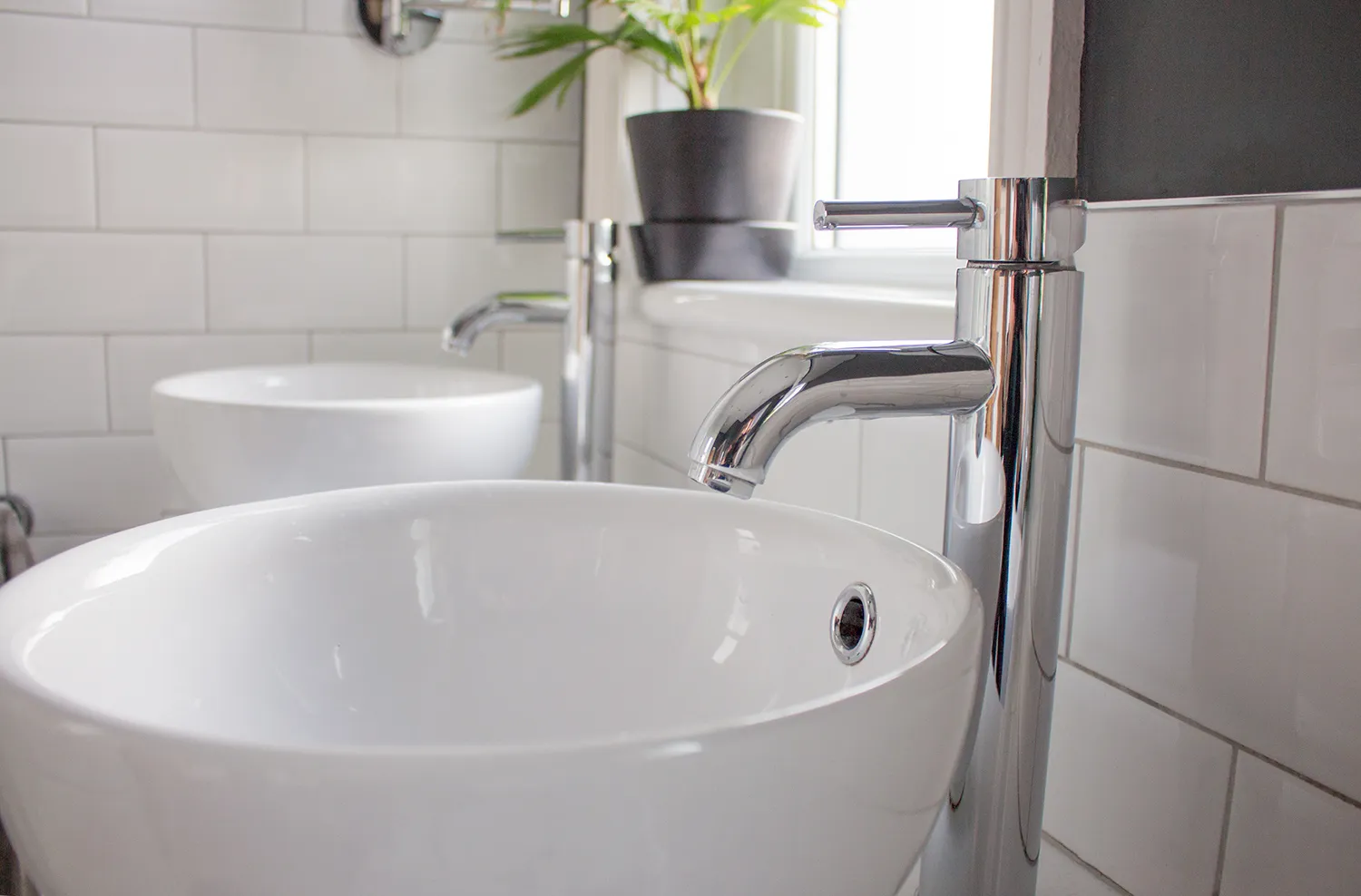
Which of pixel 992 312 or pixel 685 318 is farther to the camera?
pixel 685 318

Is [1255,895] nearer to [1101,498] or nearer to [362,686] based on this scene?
[1101,498]

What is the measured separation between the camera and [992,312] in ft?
1.56

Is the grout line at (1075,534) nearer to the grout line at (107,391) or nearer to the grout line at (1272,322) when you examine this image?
the grout line at (1272,322)

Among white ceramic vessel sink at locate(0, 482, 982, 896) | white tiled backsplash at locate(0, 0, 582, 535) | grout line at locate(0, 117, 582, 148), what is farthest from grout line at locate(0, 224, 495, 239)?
white ceramic vessel sink at locate(0, 482, 982, 896)

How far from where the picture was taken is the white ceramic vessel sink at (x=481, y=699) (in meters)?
0.30

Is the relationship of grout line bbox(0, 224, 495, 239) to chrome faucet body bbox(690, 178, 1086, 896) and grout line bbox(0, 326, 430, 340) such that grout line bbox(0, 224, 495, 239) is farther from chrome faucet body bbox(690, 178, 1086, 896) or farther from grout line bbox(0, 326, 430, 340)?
chrome faucet body bbox(690, 178, 1086, 896)

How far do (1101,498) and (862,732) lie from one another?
0.30 metres

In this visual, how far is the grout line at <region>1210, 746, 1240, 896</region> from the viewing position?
52cm

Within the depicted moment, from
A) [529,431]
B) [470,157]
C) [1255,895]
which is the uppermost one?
[470,157]

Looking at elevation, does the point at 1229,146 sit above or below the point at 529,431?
above

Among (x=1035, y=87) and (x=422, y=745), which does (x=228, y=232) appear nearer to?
(x=1035, y=87)

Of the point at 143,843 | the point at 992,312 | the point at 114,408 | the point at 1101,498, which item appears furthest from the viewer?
the point at 114,408

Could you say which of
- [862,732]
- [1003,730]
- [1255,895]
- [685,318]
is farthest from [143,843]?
[685,318]

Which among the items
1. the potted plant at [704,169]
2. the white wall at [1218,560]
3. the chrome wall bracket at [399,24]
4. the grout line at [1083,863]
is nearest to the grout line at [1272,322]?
the white wall at [1218,560]
